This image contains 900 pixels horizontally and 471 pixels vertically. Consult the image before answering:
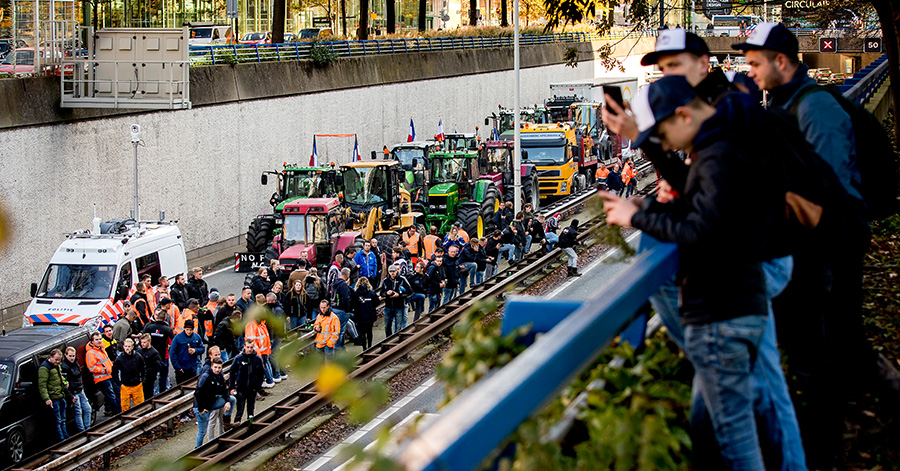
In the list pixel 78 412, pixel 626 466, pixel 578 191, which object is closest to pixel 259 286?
pixel 78 412

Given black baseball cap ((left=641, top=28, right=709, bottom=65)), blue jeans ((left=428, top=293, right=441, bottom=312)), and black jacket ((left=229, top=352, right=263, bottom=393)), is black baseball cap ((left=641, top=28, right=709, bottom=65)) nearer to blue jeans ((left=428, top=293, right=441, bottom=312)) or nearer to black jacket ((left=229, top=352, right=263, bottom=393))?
black jacket ((left=229, top=352, right=263, bottom=393))

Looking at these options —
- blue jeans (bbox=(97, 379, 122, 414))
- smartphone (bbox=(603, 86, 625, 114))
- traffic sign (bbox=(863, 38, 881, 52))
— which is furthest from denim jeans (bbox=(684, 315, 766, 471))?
traffic sign (bbox=(863, 38, 881, 52))

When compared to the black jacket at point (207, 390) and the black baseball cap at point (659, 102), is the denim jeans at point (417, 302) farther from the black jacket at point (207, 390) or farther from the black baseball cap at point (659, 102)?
the black baseball cap at point (659, 102)

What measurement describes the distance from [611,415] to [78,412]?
14.4 metres

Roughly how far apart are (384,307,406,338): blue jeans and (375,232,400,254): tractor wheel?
4371 millimetres

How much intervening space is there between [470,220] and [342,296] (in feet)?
35.4

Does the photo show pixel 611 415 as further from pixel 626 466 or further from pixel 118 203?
pixel 118 203

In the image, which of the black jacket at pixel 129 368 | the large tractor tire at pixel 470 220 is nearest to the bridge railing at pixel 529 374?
the black jacket at pixel 129 368

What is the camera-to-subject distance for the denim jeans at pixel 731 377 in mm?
3201

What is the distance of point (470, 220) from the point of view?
29.6m

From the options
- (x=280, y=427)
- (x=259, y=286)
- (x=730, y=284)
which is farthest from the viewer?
(x=259, y=286)

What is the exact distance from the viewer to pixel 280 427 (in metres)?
15.4

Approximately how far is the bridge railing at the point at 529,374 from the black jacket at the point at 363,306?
1614 cm

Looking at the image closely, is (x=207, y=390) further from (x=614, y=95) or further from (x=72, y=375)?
(x=614, y=95)
